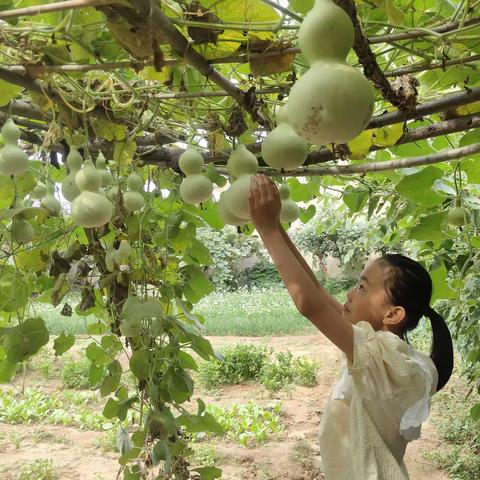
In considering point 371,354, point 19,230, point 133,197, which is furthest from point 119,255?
point 371,354

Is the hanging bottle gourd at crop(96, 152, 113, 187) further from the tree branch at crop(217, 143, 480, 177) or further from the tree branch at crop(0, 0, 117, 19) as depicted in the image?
the tree branch at crop(0, 0, 117, 19)

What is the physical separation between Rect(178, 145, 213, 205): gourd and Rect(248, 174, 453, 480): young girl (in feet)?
0.52

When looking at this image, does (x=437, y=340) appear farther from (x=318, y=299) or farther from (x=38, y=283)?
(x=38, y=283)

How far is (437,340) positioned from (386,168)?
0.63 m

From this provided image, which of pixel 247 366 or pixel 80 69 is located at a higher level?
pixel 80 69

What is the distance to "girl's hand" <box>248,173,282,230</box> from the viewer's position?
1110 millimetres

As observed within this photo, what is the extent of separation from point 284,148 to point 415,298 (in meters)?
1.02

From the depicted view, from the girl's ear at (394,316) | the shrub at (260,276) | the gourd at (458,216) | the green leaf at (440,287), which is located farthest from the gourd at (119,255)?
the shrub at (260,276)

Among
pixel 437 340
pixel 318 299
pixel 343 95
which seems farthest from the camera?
pixel 437 340

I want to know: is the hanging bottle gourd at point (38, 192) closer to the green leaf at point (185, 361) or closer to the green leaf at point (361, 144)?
the green leaf at point (185, 361)

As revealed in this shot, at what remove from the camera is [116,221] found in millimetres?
1737

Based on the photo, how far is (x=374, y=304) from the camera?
176 centimetres

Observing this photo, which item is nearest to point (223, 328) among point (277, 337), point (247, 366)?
→ point (277, 337)

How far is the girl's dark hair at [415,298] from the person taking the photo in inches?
68.7
